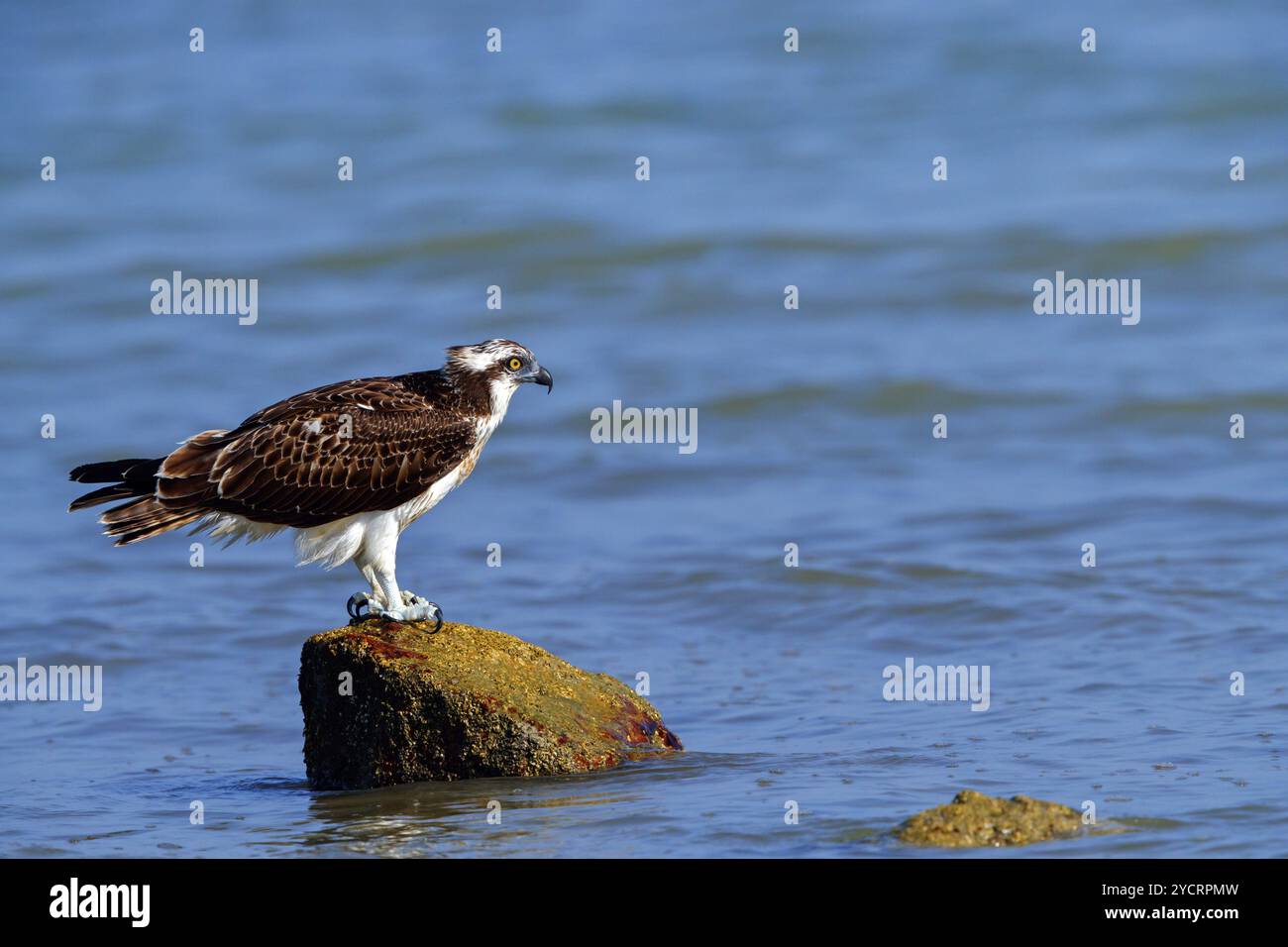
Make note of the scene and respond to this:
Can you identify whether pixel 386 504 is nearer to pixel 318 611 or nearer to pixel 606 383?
pixel 318 611

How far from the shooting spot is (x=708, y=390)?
18297 mm

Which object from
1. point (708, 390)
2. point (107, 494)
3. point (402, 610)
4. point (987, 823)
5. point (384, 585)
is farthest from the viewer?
point (708, 390)

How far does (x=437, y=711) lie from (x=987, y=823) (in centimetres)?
288

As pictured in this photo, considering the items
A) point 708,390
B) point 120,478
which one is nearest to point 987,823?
point 120,478

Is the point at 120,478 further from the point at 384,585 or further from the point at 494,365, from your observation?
the point at 494,365

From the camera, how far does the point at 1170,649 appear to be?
10812 mm

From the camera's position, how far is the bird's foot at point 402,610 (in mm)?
8852

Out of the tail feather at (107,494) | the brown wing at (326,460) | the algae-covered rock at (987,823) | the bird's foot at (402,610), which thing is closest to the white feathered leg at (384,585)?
the bird's foot at (402,610)

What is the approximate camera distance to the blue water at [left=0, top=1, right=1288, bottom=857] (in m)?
8.88

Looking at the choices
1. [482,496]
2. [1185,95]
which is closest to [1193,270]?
[1185,95]

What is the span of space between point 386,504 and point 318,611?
4343mm

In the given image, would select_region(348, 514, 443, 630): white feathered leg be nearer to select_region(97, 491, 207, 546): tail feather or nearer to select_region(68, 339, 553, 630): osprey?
select_region(68, 339, 553, 630): osprey

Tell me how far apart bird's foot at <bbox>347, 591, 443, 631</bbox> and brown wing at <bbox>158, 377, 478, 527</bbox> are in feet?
1.54

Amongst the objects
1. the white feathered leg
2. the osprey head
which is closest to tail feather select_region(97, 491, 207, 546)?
the white feathered leg
